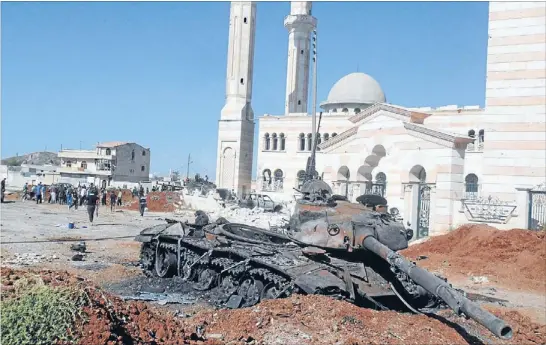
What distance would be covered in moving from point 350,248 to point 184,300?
309 cm

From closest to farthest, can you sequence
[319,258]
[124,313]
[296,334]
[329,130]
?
[124,313], [296,334], [319,258], [329,130]

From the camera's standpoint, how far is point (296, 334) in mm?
7352

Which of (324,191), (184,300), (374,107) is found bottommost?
(184,300)

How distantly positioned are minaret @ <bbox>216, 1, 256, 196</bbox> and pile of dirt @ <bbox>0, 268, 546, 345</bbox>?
39117mm

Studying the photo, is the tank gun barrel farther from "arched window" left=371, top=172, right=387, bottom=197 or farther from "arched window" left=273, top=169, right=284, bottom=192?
"arched window" left=273, top=169, right=284, bottom=192

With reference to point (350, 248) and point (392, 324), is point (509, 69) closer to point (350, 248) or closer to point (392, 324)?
point (350, 248)

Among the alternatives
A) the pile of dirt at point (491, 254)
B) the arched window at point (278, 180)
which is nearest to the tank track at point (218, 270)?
the pile of dirt at point (491, 254)

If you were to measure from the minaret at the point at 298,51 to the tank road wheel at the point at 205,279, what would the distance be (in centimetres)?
4204

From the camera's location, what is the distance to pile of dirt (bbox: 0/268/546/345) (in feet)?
20.6

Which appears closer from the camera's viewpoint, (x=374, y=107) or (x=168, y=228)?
(x=168, y=228)

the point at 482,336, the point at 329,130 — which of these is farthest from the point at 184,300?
the point at 329,130

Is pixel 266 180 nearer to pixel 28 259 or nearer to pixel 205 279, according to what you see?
pixel 28 259

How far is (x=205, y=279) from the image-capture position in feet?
37.9

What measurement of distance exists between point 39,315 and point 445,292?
15.3 ft
